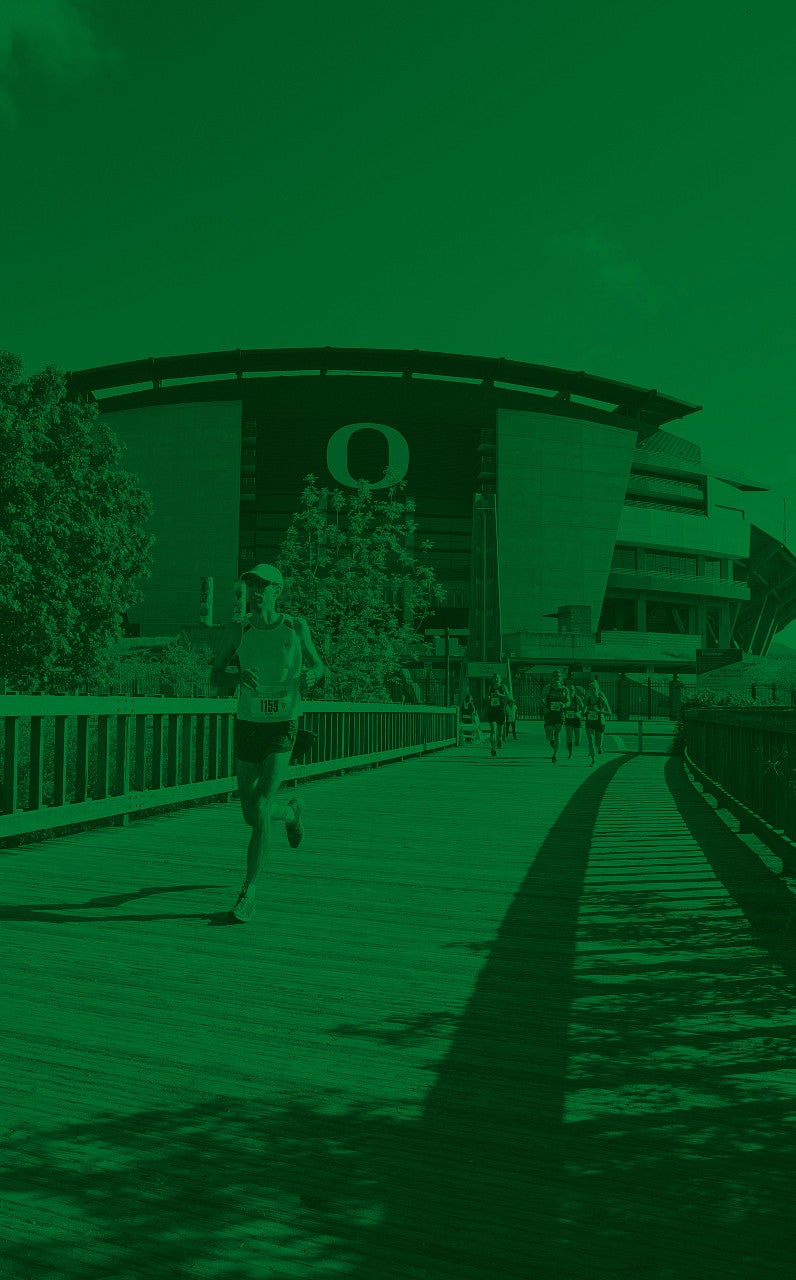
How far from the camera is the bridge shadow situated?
2305 mm

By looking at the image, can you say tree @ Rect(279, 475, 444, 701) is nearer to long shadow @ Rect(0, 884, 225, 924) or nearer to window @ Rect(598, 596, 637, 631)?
long shadow @ Rect(0, 884, 225, 924)

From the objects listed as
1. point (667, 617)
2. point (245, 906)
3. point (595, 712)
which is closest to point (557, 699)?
point (595, 712)

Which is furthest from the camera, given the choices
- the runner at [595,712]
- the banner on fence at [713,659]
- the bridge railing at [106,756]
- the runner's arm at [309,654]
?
the banner on fence at [713,659]

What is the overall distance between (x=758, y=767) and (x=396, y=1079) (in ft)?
20.6

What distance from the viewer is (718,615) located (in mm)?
97500

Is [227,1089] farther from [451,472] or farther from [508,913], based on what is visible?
[451,472]

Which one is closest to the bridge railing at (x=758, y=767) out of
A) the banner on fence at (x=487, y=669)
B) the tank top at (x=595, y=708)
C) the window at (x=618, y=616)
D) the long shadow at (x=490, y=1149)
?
the long shadow at (x=490, y=1149)

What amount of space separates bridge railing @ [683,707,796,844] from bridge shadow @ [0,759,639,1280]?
4192 millimetres

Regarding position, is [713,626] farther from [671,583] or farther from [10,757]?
[10,757]

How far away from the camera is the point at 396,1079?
343 centimetres

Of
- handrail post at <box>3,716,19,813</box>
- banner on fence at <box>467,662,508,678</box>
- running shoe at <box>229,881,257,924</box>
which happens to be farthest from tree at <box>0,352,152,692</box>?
running shoe at <box>229,881,257,924</box>

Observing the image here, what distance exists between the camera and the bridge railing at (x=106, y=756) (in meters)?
8.50

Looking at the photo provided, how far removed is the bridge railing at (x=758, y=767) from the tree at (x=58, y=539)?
23.6 meters

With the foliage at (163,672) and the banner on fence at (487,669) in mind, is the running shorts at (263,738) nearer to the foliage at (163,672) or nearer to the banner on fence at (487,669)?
the banner on fence at (487,669)
